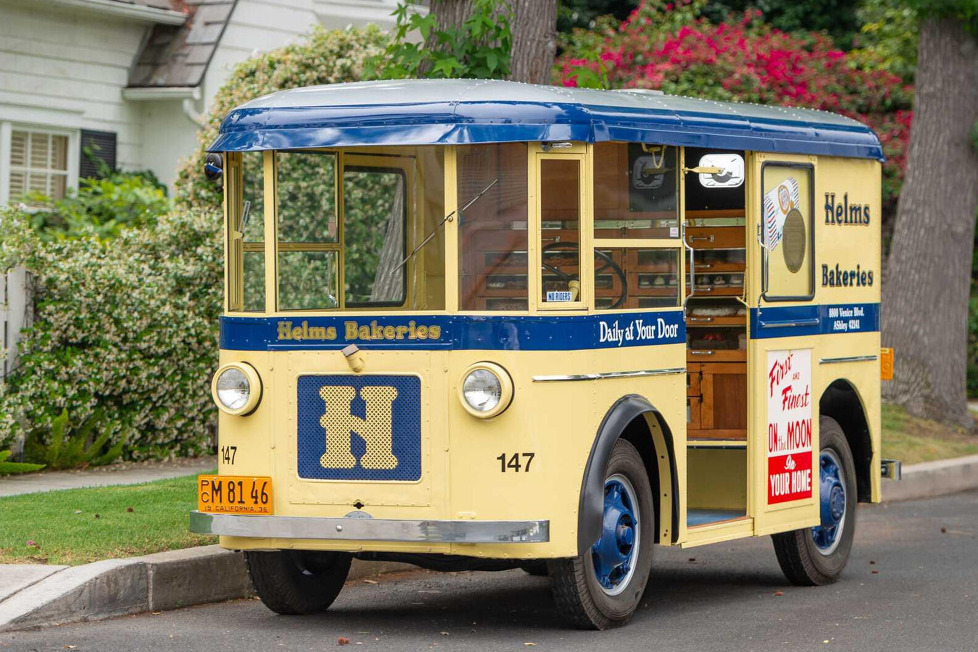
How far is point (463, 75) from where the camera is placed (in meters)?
11.2

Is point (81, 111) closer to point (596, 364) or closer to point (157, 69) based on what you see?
point (157, 69)

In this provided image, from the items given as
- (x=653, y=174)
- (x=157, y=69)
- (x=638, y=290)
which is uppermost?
(x=157, y=69)

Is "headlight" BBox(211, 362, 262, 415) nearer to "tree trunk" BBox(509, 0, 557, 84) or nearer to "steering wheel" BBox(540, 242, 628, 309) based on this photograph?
"steering wheel" BBox(540, 242, 628, 309)

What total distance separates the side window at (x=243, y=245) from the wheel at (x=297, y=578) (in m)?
1.25

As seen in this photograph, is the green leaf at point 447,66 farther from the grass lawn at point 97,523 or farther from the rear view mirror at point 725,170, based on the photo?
the grass lawn at point 97,523

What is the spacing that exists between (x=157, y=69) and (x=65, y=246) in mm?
6085

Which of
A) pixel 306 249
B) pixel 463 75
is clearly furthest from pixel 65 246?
pixel 306 249

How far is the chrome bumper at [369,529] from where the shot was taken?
7246 mm

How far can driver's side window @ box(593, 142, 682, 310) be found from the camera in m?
7.74

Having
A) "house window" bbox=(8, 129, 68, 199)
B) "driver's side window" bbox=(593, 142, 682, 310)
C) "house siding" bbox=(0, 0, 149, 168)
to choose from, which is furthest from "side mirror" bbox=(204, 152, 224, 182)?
"house siding" bbox=(0, 0, 149, 168)

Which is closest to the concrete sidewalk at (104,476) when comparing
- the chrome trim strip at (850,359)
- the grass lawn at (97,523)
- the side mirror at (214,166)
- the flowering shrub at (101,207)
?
the grass lawn at (97,523)

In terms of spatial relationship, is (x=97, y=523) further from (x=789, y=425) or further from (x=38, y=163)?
(x=38, y=163)

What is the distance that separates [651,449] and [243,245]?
2251 mm

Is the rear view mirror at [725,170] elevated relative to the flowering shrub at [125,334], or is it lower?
elevated
